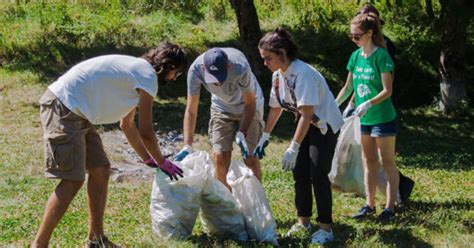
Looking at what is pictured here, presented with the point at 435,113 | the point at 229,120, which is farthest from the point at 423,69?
the point at 229,120

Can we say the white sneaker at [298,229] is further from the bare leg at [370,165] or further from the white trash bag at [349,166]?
the white trash bag at [349,166]

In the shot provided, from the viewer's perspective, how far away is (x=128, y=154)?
346 inches

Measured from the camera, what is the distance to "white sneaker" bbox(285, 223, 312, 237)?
4.88m

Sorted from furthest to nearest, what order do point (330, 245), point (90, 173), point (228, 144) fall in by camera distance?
point (228, 144) → point (330, 245) → point (90, 173)

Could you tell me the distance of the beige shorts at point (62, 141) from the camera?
3.99 m

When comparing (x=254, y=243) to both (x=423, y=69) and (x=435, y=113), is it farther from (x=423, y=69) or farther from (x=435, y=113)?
(x=423, y=69)

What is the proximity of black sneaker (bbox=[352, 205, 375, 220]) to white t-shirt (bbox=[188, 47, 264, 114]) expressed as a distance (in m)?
1.14

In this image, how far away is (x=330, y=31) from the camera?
1427cm

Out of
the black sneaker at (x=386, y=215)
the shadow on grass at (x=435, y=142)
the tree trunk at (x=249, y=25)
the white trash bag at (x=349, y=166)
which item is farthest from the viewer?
the tree trunk at (x=249, y=25)

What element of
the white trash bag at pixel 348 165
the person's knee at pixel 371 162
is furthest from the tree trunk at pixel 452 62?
the person's knee at pixel 371 162

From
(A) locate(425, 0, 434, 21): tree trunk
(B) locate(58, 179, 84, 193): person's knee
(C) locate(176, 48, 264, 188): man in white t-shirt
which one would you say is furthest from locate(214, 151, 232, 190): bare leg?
(A) locate(425, 0, 434, 21): tree trunk

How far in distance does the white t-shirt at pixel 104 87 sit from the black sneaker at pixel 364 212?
2133 millimetres

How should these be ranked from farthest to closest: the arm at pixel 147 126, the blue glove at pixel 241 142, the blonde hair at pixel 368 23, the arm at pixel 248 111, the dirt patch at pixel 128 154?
the dirt patch at pixel 128 154 → the blonde hair at pixel 368 23 → the arm at pixel 248 111 → the blue glove at pixel 241 142 → the arm at pixel 147 126

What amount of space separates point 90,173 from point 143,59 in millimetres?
784
